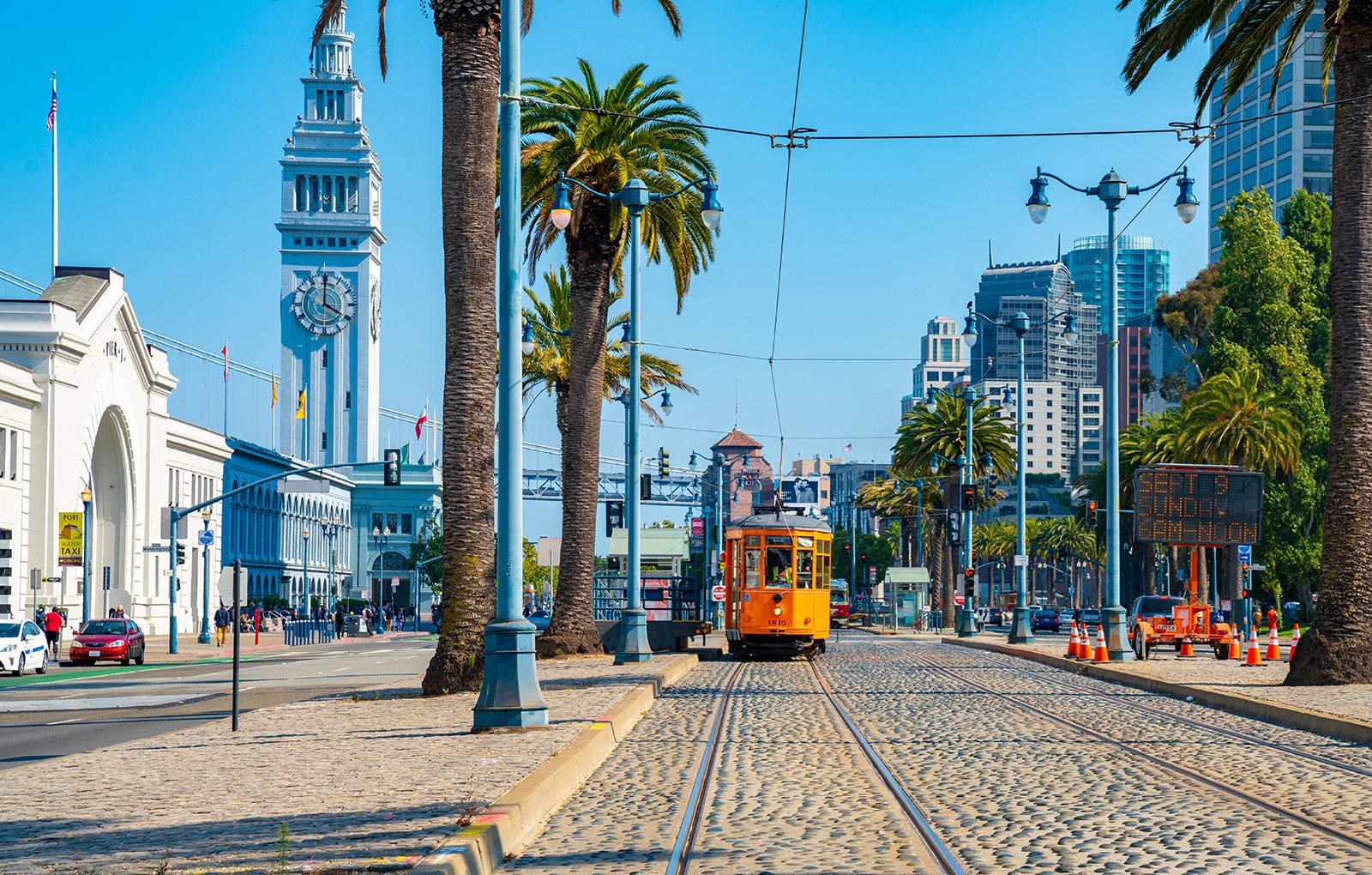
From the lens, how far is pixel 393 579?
478 feet

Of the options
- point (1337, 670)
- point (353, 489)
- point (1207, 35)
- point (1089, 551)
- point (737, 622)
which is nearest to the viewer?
point (1337, 670)

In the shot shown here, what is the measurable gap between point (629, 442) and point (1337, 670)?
49.2 feet

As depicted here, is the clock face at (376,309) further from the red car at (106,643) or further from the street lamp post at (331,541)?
the red car at (106,643)

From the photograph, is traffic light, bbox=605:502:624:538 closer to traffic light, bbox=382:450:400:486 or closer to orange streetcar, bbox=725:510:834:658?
traffic light, bbox=382:450:400:486

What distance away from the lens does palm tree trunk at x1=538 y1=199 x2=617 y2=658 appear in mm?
33719

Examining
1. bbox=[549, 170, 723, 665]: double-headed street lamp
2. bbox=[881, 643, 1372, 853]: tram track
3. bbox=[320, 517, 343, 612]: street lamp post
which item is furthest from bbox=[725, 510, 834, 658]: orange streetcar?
bbox=[320, 517, 343, 612]: street lamp post

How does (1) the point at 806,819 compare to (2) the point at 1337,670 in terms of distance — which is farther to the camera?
(2) the point at 1337,670

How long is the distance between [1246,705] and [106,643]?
35926mm

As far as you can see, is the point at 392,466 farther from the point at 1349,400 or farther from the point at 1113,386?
the point at 1349,400

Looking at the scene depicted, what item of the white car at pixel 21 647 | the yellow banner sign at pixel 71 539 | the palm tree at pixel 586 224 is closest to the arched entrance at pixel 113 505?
the yellow banner sign at pixel 71 539

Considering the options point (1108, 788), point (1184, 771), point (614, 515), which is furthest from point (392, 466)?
point (1108, 788)

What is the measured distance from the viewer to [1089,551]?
551ft

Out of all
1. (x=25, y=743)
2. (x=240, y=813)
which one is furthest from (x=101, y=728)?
(x=240, y=813)

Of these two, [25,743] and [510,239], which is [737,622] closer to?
[25,743]
